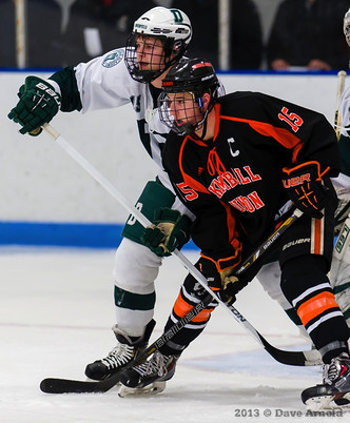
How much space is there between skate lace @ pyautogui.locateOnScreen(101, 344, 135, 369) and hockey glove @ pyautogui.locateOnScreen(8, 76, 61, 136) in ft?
2.11

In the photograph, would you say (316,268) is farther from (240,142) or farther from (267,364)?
(267,364)

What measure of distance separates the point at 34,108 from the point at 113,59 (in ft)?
1.18

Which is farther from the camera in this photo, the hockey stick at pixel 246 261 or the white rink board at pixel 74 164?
the white rink board at pixel 74 164

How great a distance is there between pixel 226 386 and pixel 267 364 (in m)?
0.31

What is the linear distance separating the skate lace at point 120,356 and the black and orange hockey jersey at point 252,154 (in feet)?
1.70

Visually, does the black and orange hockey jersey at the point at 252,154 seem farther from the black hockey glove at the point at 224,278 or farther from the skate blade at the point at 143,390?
the skate blade at the point at 143,390

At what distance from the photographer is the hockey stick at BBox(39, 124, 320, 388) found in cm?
289

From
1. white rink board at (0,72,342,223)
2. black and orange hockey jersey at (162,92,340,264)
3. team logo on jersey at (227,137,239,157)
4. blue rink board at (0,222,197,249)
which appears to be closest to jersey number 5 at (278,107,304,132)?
black and orange hockey jersey at (162,92,340,264)

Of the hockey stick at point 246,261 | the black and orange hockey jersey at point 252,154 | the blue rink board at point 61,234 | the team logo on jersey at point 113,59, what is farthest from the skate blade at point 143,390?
the blue rink board at point 61,234

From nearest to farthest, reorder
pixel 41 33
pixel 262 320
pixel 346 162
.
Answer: pixel 346 162 → pixel 262 320 → pixel 41 33

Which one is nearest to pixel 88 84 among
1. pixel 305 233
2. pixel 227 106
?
pixel 227 106

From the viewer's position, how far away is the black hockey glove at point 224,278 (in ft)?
9.70

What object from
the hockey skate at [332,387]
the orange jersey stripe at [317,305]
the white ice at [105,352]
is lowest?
the white ice at [105,352]

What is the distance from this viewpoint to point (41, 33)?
20.3 ft
